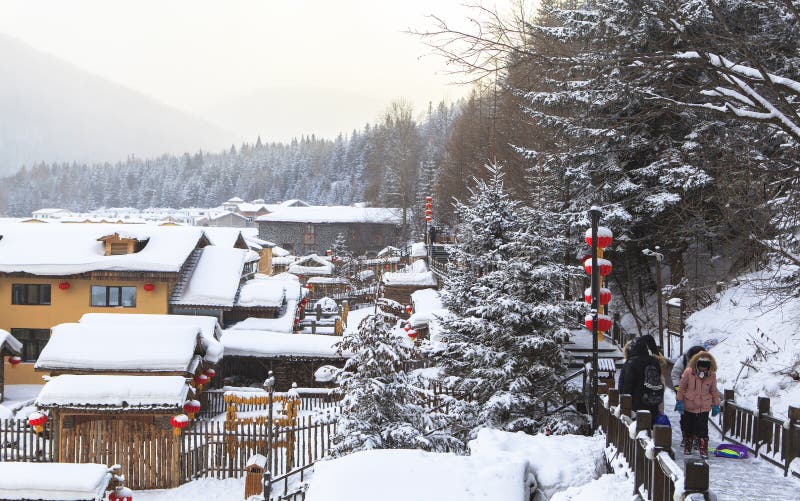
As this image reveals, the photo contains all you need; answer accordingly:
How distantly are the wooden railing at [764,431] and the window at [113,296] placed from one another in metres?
25.5

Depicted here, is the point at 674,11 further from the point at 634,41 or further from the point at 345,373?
the point at 345,373

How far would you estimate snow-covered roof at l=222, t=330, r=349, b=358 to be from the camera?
79.5 ft

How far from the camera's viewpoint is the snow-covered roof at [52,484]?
36.7 ft

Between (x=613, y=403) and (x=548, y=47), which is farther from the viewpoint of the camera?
(x=613, y=403)

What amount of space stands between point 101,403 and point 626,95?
14354 millimetres

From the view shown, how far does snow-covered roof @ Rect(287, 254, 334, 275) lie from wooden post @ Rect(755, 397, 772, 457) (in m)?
47.6

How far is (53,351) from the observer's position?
1955 centimetres

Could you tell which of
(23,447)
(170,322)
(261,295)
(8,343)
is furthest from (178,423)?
(261,295)

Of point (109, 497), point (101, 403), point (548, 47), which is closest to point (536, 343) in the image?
point (548, 47)

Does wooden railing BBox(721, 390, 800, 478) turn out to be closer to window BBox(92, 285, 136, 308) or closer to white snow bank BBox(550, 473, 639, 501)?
white snow bank BBox(550, 473, 639, 501)

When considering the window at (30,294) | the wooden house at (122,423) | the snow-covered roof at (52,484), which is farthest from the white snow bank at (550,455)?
the window at (30,294)

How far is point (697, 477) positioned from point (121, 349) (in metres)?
18.8

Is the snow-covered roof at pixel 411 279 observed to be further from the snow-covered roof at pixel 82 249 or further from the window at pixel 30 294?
the window at pixel 30 294

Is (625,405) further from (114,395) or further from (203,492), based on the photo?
(114,395)
